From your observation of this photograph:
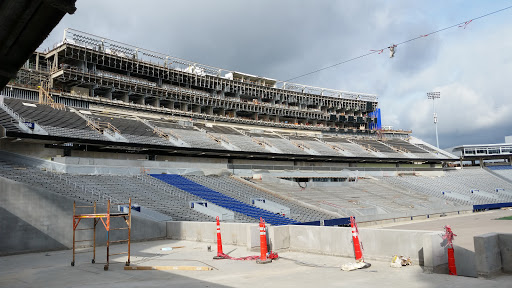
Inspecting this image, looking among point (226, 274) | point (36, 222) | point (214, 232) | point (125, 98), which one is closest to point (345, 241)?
point (226, 274)

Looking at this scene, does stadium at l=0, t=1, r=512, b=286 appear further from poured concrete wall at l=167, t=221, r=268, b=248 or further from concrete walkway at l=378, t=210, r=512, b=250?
concrete walkway at l=378, t=210, r=512, b=250

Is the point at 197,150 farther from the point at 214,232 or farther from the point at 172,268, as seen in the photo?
the point at 172,268

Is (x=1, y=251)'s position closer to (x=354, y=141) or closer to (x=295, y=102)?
(x=354, y=141)

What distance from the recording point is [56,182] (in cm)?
2231

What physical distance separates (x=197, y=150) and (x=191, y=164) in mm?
1544

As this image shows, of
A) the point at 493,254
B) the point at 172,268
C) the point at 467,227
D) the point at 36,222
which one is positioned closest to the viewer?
the point at 493,254

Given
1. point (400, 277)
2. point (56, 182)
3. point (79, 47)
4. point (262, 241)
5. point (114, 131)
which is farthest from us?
point (79, 47)

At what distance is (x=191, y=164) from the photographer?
39.2m

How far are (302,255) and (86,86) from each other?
137ft

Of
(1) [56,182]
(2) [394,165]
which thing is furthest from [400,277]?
(2) [394,165]

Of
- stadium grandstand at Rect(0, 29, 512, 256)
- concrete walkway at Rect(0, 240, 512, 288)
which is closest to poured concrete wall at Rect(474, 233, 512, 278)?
concrete walkway at Rect(0, 240, 512, 288)

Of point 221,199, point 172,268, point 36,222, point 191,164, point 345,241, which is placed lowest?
point 172,268

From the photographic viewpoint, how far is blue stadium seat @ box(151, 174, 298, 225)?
25.7 meters

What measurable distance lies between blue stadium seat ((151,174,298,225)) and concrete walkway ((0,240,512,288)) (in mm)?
12678
